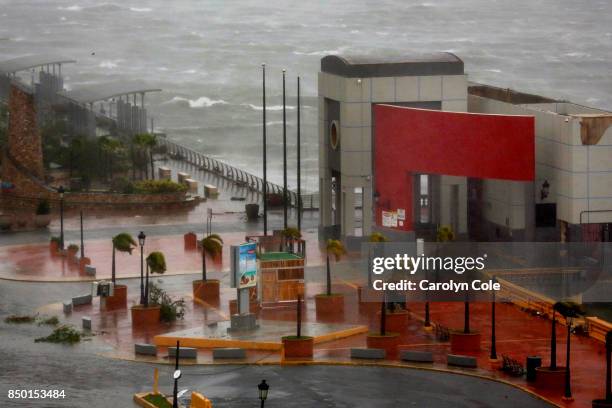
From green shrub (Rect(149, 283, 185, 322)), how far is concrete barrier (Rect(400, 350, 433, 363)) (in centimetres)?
1046

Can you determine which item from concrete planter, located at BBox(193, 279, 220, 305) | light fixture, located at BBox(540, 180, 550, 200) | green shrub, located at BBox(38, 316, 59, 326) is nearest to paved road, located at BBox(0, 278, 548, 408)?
green shrub, located at BBox(38, 316, 59, 326)

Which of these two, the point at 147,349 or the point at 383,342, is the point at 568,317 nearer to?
the point at 383,342

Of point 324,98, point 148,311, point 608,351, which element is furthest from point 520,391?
point 324,98

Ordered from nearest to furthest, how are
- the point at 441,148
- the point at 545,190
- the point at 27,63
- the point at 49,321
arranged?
the point at 49,321, the point at 545,190, the point at 441,148, the point at 27,63

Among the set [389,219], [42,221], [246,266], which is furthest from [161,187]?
[246,266]

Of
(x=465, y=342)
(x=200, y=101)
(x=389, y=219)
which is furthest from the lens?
(x=200, y=101)

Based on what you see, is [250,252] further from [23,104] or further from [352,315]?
[23,104]

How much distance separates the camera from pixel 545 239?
223 ft

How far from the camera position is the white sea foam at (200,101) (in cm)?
19250

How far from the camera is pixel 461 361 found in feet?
169

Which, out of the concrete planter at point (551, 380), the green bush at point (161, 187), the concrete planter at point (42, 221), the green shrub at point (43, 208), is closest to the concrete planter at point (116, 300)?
the concrete planter at point (42, 221)

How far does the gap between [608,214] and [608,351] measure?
1911 cm

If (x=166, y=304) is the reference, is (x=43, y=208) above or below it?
above

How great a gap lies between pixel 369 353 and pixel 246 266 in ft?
24.3
